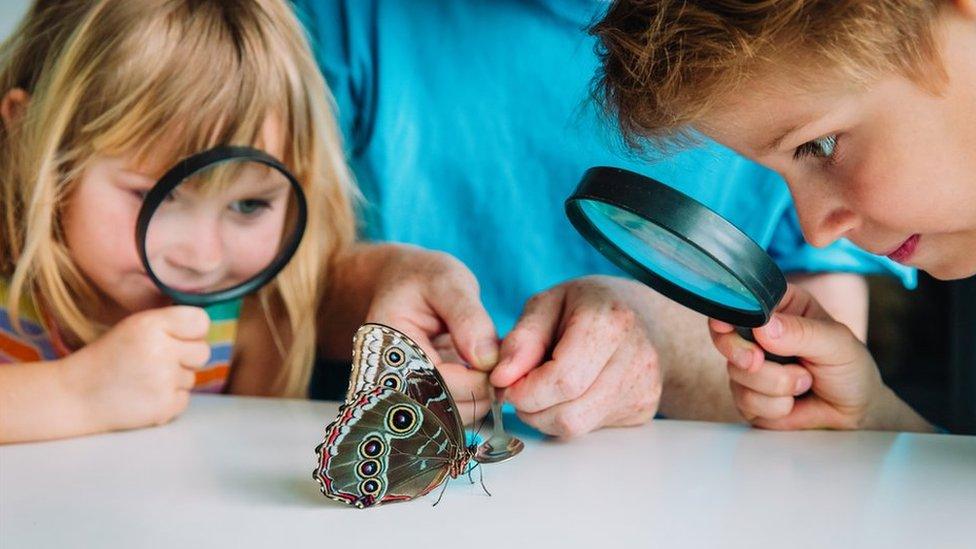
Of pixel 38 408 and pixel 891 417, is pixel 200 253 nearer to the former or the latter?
pixel 38 408

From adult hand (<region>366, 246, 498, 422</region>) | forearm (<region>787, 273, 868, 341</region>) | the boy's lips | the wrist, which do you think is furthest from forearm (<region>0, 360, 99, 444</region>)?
forearm (<region>787, 273, 868, 341</region>)

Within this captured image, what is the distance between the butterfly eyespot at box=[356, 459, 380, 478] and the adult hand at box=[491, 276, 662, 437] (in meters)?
0.28

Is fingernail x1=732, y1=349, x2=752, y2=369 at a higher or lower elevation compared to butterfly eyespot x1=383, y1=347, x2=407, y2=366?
higher

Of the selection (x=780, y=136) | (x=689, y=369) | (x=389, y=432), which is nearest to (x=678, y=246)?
(x=780, y=136)

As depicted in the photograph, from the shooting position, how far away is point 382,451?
110 cm

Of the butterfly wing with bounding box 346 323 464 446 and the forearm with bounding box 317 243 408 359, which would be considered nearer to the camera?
the butterfly wing with bounding box 346 323 464 446

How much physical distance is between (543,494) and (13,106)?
1.23 m

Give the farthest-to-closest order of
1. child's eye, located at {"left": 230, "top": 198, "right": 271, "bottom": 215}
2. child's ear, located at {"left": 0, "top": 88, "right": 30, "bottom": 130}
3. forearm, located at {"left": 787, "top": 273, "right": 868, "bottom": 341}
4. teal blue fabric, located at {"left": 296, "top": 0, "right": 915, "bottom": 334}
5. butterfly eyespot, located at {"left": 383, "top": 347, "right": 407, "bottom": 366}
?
teal blue fabric, located at {"left": 296, "top": 0, "right": 915, "bottom": 334} → forearm, located at {"left": 787, "top": 273, "right": 868, "bottom": 341} → child's ear, located at {"left": 0, "top": 88, "right": 30, "bottom": 130} → child's eye, located at {"left": 230, "top": 198, "right": 271, "bottom": 215} → butterfly eyespot, located at {"left": 383, "top": 347, "right": 407, "bottom": 366}

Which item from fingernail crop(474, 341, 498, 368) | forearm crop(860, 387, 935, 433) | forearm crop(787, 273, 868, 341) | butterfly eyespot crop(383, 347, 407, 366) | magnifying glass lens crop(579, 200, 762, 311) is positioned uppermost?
forearm crop(787, 273, 868, 341)

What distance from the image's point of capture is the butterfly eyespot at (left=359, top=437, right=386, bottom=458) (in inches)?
42.9

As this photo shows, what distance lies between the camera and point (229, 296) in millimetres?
1562

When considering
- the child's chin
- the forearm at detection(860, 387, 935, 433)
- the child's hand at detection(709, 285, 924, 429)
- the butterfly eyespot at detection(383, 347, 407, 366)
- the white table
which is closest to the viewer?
the white table

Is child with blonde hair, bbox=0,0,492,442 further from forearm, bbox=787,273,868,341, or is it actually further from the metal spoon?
forearm, bbox=787,273,868,341

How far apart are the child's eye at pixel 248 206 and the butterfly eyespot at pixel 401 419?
63 cm
